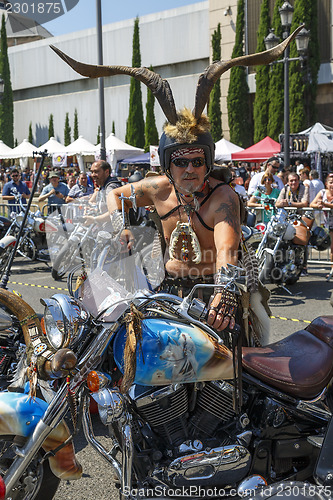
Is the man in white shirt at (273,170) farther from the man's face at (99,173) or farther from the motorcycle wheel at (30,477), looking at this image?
the motorcycle wheel at (30,477)

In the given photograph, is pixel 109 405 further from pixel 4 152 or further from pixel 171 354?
pixel 4 152

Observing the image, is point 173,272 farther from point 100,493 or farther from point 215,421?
point 100,493

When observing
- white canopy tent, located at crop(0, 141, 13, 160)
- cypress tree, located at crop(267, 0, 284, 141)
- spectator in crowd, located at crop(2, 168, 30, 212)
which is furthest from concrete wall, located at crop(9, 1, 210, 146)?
spectator in crowd, located at crop(2, 168, 30, 212)

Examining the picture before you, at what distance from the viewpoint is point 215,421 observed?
8.32 ft

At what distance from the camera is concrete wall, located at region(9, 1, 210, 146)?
129 ft

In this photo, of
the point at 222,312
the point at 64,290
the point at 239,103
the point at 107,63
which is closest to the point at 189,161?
the point at 222,312

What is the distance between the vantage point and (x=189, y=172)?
9.97 feet

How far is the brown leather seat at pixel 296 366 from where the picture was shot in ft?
8.40

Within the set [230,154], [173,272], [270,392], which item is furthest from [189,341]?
[230,154]

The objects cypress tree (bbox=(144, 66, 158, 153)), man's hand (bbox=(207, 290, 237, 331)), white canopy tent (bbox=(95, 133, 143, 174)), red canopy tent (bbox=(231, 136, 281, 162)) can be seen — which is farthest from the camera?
cypress tree (bbox=(144, 66, 158, 153))

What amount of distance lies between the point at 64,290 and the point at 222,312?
661 centimetres

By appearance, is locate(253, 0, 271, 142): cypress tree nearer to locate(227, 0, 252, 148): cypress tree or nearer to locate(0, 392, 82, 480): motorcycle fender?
locate(227, 0, 252, 148): cypress tree

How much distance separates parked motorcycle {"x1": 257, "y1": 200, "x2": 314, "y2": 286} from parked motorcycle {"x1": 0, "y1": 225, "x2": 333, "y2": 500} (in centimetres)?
548

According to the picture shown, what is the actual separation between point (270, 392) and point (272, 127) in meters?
29.2
